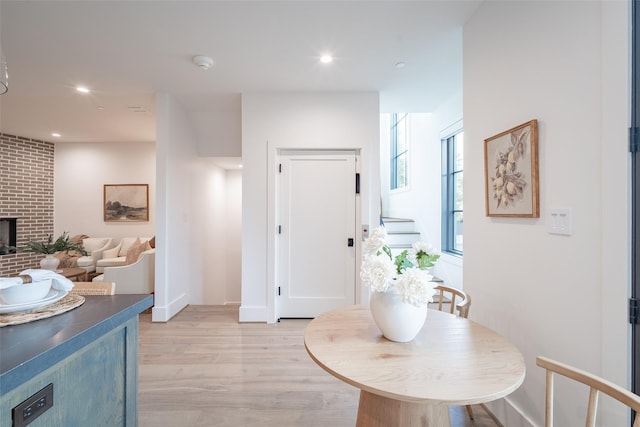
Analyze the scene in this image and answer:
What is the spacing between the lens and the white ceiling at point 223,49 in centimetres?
192

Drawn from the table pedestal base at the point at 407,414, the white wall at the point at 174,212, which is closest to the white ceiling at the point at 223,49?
the white wall at the point at 174,212

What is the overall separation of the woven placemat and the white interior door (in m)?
2.20

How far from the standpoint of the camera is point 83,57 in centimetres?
248

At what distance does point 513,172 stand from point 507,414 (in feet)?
4.52

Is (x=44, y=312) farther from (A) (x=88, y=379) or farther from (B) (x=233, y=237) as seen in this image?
(B) (x=233, y=237)

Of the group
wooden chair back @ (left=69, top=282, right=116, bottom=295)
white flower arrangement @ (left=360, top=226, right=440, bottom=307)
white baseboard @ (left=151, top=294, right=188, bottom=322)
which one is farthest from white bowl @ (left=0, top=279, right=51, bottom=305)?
white baseboard @ (left=151, top=294, right=188, bottom=322)

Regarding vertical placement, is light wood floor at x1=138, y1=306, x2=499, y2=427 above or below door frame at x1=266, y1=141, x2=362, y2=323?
below

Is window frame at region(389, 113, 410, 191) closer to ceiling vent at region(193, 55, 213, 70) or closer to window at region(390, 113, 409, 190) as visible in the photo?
window at region(390, 113, 409, 190)

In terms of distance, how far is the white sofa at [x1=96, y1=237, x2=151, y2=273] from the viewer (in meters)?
4.84

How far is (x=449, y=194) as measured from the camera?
4.00 m

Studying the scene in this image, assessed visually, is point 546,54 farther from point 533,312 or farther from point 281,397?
→ point 281,397

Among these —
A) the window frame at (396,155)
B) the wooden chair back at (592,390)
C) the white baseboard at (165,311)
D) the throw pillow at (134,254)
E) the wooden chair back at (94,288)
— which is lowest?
the white baseboard at (165,311)

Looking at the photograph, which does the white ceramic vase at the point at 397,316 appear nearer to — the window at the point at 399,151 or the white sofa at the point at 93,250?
the window at the point at 399,151

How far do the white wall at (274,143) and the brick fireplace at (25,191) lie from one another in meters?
5.02
